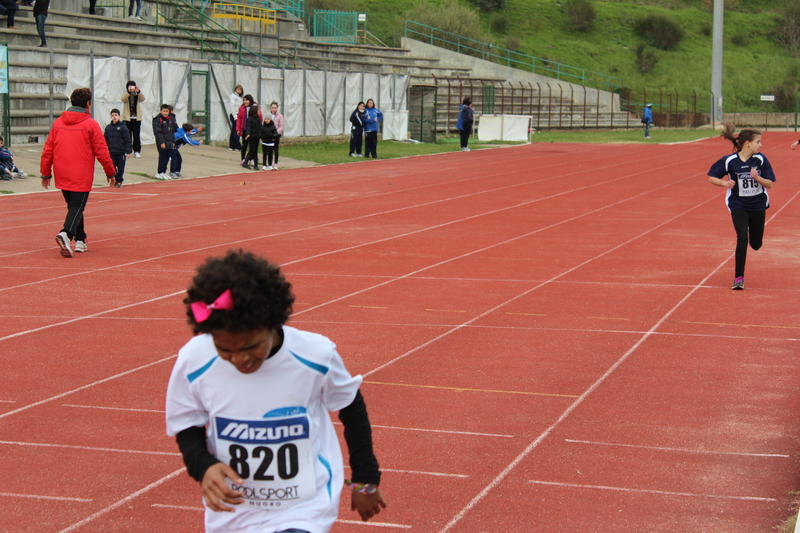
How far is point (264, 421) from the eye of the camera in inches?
120

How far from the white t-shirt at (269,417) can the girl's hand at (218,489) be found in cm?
10

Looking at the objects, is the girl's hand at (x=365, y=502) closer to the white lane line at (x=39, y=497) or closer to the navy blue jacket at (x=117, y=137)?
the white lane line at (x=39, y=497)

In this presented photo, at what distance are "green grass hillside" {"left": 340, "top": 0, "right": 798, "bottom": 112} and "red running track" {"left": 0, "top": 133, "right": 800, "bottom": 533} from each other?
6247 cm

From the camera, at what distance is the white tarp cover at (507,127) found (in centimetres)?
4603

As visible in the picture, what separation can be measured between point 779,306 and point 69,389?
269 inches

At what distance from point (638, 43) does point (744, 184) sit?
87.4m

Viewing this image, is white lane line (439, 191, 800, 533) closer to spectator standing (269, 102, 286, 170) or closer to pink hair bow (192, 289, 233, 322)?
pink hair bow (192, 289, 233, 322)

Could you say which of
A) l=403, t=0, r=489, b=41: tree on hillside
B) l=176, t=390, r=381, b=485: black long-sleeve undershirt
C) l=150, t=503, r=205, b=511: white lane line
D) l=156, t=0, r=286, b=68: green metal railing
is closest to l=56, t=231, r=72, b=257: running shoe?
l=150, t=503, r=205, b=511: white lane line

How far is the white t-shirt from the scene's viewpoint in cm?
302

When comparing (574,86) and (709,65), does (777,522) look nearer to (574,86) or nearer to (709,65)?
(574,86)

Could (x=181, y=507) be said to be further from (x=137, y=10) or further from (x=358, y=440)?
(x=137, y=10)

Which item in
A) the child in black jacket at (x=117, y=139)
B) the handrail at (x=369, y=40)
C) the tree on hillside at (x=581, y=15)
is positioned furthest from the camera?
the tree on hillside at (x=581, y=15)

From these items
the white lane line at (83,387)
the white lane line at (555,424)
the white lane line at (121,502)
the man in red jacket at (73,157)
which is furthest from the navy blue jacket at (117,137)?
the white lane line at (121,502)

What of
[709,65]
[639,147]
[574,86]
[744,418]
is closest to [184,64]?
[639,147]
